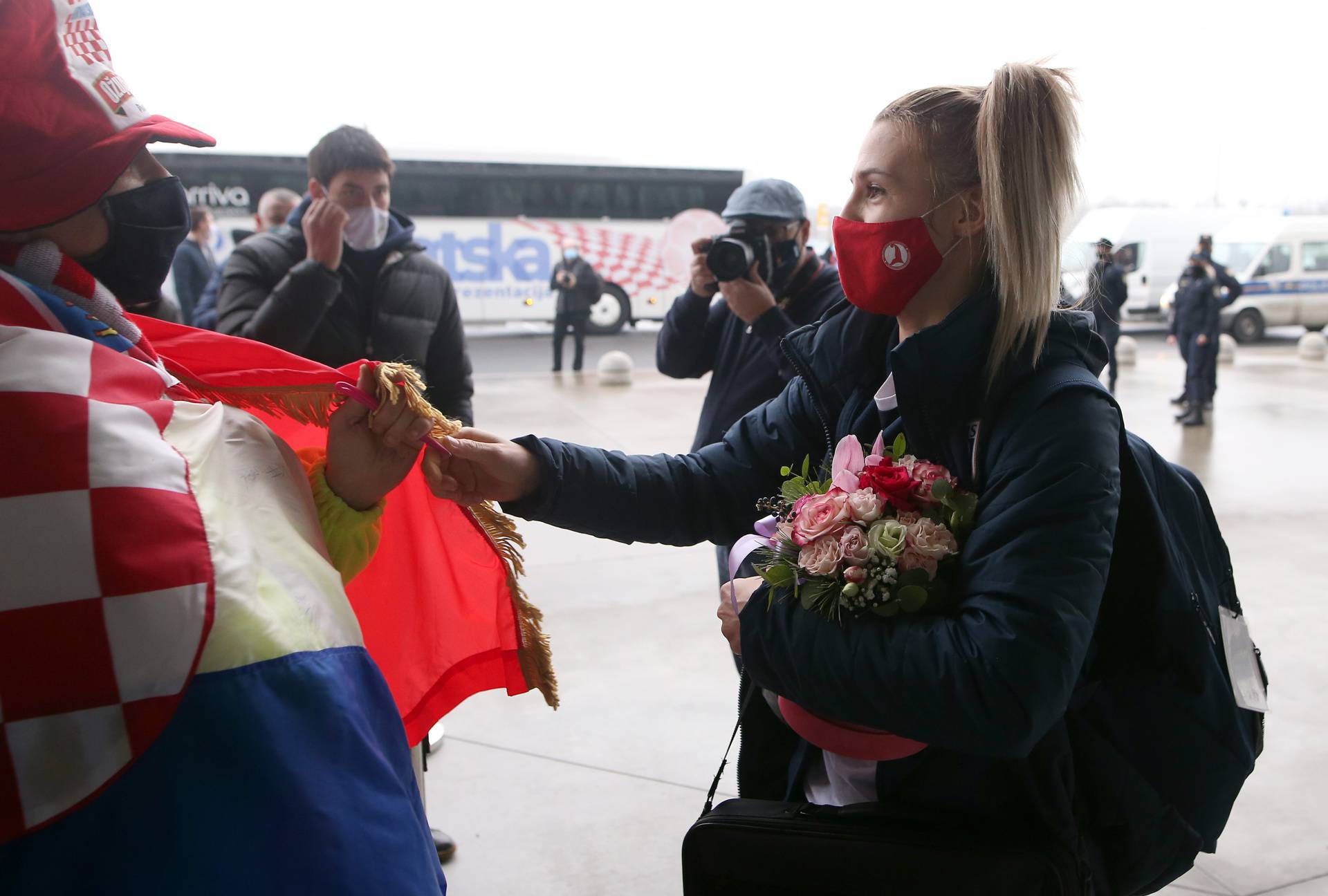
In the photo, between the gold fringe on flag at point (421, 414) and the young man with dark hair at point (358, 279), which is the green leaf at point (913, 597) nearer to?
the gold fringe on flag at point (421, 414)

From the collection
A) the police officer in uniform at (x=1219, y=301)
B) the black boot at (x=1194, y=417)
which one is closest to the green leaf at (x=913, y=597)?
the black boot at (x=1194, y=417)

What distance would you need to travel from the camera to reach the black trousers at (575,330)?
13.7 meters

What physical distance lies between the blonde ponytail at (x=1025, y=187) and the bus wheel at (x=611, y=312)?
18.0 meters

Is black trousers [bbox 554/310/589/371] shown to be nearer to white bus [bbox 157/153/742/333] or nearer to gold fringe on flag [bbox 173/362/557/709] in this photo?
white bus [bbox 157/153/742/333]

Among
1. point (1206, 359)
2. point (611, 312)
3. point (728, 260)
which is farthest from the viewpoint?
point (611, 312)

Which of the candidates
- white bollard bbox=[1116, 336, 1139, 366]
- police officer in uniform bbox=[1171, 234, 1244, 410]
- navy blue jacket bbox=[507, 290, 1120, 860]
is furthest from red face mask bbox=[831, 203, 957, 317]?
white bollard bbox=[1116, 336, 1139, 366]

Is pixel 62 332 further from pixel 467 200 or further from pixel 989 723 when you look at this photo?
pixel 467 200

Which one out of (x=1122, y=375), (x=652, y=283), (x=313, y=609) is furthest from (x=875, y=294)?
(x=652, y=283)

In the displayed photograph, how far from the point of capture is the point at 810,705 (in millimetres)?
1440

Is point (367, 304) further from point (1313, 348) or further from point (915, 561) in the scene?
point (1313, 348)

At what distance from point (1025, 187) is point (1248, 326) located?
2089 cm

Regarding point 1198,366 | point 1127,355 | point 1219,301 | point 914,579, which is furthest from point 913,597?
point 1127,355

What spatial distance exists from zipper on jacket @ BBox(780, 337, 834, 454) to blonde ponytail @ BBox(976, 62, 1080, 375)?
0.42 m

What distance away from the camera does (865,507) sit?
1.45 metres
